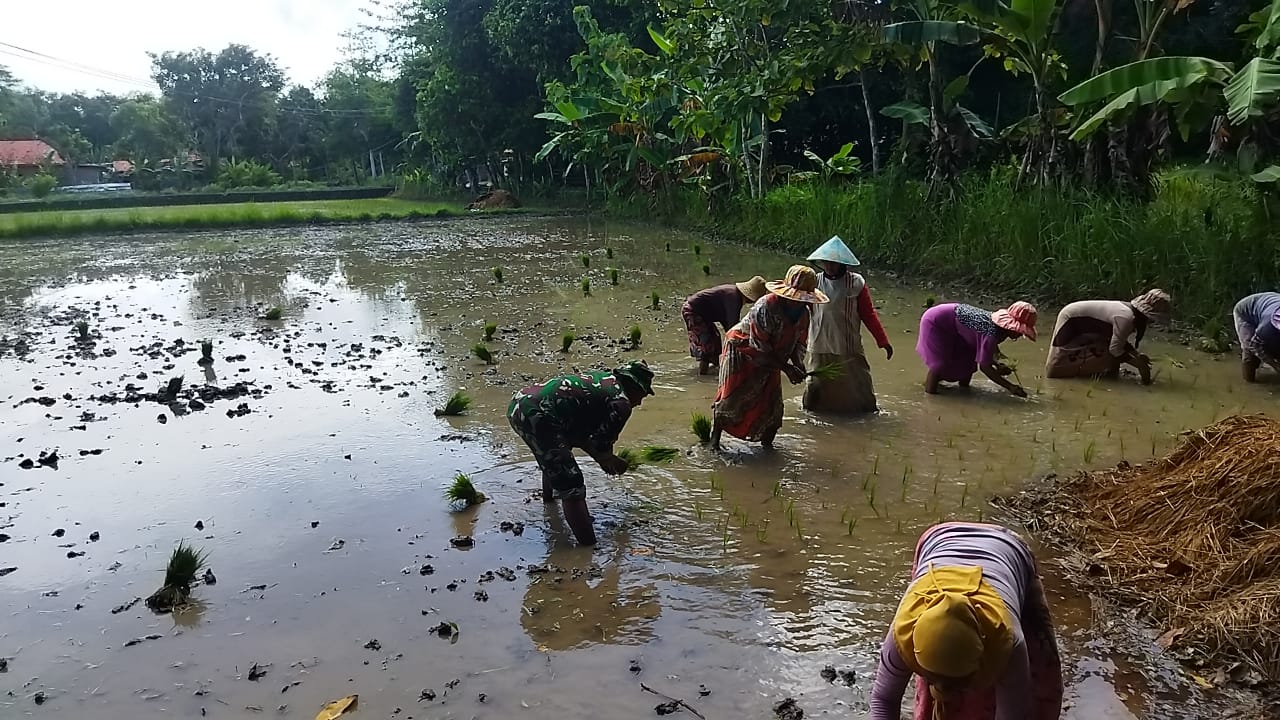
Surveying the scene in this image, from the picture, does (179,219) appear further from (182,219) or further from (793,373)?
(793,373)

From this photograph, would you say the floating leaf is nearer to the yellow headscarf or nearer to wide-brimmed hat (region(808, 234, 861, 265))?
the yellow headscarf

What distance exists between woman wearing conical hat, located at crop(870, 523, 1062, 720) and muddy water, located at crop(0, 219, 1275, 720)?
0.92m

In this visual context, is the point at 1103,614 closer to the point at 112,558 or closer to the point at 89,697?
the point at 89,697

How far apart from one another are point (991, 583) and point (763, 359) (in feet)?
11.4

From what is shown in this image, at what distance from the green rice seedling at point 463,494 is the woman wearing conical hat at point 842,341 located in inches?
104

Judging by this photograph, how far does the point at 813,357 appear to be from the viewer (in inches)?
262

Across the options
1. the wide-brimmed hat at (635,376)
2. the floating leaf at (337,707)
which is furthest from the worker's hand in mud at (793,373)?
the floating leaf at (337,707)

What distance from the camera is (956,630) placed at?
1859 millimetres

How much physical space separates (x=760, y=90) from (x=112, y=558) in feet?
36.1

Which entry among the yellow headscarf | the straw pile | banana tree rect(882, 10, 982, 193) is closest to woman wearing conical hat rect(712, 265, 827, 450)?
the straw pile

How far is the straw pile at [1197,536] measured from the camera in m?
3.36

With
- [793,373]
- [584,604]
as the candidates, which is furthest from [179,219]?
[584,604]

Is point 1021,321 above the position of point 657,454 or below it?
above

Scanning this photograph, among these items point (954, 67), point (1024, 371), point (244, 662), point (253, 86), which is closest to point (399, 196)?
point (253, 86)
